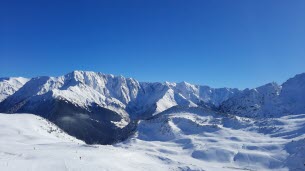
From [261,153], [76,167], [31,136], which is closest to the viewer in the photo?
[76,167]

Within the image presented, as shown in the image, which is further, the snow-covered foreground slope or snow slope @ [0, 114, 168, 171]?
the snow-covered foreground slope

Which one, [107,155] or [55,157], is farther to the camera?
[107,155]

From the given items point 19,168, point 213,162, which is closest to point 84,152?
point 19,168

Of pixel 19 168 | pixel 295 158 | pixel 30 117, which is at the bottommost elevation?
pixel 19 168

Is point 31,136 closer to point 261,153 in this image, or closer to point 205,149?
point 205,149

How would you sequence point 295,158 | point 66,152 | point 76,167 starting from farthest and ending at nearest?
point 295,158
point 66,152
point 76,167

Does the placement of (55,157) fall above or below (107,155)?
below

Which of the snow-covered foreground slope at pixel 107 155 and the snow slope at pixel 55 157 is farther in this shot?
the snow-covered foreground slope at pixel 107 155

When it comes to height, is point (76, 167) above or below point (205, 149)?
below

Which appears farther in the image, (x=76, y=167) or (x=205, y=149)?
(x=205, y=149)
